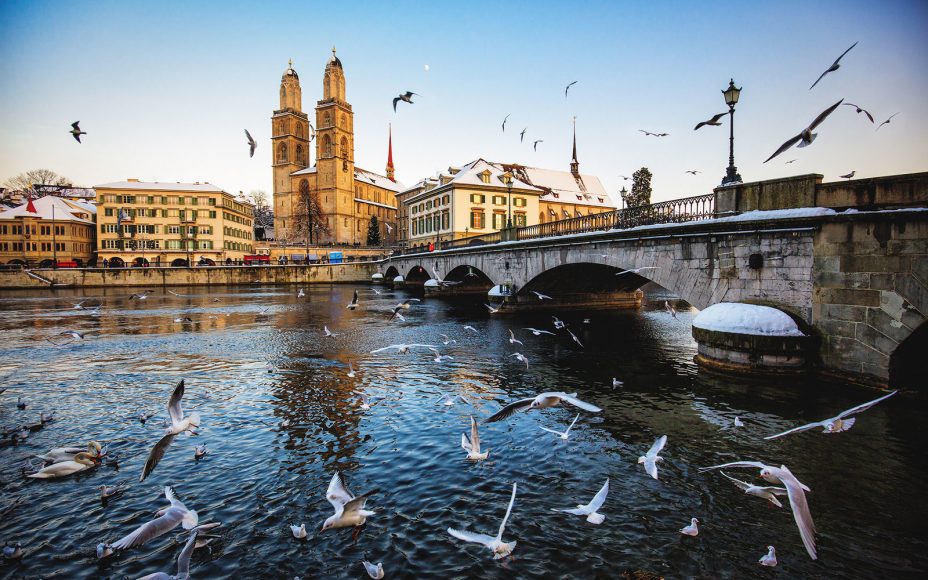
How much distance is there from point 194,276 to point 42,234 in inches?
1294

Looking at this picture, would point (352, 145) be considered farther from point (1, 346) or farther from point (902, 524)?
point (902, 524)

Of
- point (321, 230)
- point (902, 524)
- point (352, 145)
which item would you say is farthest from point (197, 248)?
point (902, 524)

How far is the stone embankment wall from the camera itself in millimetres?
66750

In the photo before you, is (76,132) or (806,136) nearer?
(806,136)

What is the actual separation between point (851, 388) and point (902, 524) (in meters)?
7.22

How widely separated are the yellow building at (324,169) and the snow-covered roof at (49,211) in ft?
135

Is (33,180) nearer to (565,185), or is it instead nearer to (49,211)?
(49,211)

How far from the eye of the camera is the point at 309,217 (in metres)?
112

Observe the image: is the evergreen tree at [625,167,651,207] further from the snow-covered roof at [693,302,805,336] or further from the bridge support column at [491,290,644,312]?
the snow-covered roof at [693,302,805,336]

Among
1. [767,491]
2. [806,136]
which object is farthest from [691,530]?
[806,136]

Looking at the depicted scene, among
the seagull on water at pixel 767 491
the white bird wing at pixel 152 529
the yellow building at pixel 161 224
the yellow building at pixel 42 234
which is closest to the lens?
the white bird wing at pixel 152 529

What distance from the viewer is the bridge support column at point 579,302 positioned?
1352 inches

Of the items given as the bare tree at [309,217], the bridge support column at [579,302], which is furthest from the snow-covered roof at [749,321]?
the bare tree at [309,217]

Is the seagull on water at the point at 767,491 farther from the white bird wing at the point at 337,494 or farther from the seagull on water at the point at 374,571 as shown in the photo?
the white bird wing at the point at 337,494
